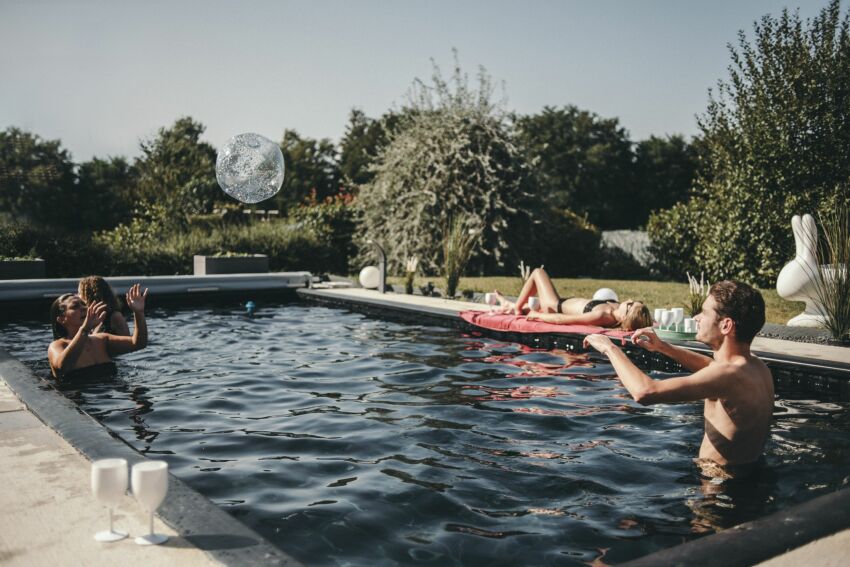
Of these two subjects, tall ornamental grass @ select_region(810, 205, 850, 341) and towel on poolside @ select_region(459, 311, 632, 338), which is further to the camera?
towel on poolside @ select_region(459, 311, 632, 338)

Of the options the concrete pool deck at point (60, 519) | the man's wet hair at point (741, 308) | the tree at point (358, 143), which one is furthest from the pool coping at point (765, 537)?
the tree at point (358, 143)

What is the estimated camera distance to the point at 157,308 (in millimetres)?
13133

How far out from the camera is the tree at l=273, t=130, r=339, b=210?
48.9m

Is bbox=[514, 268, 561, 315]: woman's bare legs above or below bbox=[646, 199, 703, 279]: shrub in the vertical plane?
below

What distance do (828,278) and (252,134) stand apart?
292 inches

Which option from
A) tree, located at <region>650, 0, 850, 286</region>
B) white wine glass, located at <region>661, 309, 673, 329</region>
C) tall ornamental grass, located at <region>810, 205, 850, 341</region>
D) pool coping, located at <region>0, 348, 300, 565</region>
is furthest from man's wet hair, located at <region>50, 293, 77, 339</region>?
tree, located at <region>650, 0, 850, 286</region>

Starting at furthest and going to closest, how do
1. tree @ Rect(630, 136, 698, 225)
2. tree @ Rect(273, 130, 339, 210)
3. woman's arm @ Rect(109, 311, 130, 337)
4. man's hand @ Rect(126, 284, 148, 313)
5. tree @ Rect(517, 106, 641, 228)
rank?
1. tree @ Rect(517, 106, 641, 228)
2. tree @ Rect(630, 136, 698, 225)
3. tree @ Rect(273, 130, 339, 210)
4. woman's arm @ Rect(109, 311, 130, 337)
5. man's hand @ Rect(126, 284, 148, 313)

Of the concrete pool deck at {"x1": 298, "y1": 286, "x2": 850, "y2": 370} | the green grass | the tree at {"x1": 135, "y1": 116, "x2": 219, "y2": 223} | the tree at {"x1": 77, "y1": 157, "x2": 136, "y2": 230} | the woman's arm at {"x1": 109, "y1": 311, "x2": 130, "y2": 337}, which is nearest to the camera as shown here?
the woman's arm at {"x1": 109, "y1": 311, "x2": 130, "y2": 337}

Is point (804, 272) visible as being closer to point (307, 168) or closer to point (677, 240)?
point (677, 240)

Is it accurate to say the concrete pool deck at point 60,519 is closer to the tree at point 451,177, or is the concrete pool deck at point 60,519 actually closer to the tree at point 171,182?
the tree at point 451,177

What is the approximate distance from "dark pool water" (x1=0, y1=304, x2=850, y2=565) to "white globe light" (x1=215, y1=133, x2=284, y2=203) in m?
2.25

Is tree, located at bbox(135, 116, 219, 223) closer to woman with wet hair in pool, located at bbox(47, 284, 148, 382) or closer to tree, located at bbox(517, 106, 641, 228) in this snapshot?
woman with wet hair in pool, located at bbox(47, 284, 148, 382)

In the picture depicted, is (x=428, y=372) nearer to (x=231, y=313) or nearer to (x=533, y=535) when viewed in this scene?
(x=533, y=535)

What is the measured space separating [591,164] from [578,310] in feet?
150
